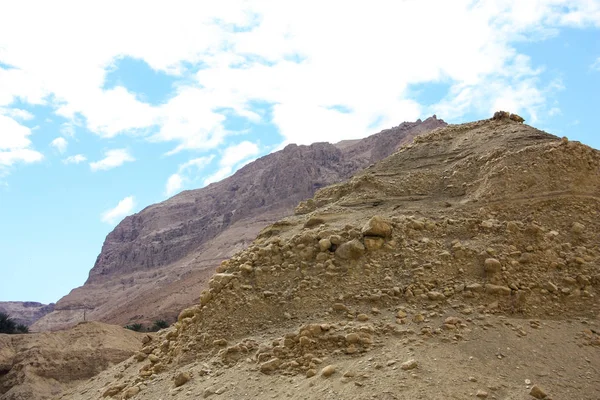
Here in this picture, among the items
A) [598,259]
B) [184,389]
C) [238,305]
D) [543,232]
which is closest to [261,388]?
[184,389]

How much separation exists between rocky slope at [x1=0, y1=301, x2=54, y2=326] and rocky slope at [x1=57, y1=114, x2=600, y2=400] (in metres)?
90.2

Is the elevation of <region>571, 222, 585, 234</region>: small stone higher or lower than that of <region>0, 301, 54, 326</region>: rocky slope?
lower

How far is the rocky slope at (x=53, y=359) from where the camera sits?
1724 cm

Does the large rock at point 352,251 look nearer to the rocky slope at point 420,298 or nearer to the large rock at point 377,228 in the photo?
the rocky slope at point 420,298

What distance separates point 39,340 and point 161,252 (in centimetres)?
6822

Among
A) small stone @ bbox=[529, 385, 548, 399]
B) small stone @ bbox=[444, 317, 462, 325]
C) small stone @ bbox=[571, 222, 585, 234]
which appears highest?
small stone @ bbox=[571, 222, 585, 234]

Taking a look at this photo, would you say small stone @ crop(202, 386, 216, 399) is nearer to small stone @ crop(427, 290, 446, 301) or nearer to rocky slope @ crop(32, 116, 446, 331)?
small stone @ crop(427, 290, 446, 301)

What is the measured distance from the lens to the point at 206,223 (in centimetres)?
8906

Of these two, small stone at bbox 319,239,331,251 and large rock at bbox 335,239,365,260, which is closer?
large rock at bbox 335,239,365,260

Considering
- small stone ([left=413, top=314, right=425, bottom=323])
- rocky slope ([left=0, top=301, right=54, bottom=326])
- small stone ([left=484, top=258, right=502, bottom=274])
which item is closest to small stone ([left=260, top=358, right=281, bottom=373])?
small stone ([left=413, top=314, right=425, bottom=323])

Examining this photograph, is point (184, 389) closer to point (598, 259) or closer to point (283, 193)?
point (598, 259)

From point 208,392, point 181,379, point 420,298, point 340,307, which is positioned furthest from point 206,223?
point 208,392

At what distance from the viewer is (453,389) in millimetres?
4852

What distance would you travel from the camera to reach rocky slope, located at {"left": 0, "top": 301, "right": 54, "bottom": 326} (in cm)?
8825
